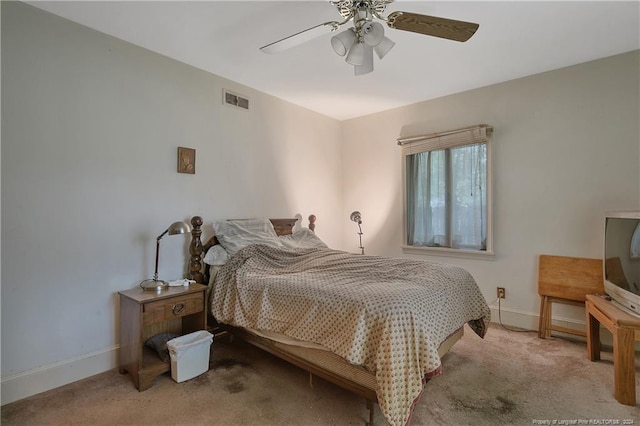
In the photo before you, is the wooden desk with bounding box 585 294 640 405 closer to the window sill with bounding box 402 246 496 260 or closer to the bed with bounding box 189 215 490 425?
the bed with bounding box 189 215 490 425

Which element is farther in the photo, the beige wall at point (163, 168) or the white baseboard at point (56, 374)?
the beige wall at point (163, 168)

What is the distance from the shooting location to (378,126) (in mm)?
4297

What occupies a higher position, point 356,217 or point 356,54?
point 356,54

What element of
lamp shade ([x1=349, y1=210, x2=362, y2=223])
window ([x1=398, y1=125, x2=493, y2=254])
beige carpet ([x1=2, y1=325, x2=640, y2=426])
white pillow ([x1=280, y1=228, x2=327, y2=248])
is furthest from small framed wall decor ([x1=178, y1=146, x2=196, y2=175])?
window ([x1=398, y1=125, x2=493, y2=254])

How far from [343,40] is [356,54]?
0.38 feet

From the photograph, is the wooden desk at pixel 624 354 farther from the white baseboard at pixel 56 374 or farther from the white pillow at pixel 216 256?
the white pillow at pixel 216 256

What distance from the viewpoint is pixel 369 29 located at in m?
1.82

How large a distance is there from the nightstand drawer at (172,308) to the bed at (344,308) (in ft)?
0.53

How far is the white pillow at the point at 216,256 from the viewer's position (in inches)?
106

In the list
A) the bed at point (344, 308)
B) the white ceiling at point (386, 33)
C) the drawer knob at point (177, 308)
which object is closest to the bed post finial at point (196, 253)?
the bed at point (344, 308)

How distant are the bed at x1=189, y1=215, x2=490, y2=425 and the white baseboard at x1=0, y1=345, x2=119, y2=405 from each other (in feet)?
2.73

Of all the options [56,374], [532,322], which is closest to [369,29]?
[56,374]

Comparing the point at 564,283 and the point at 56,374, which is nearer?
the point at 56,374

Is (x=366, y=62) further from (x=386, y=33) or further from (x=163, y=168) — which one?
(x=163, y=168)
